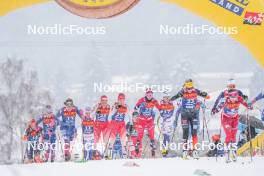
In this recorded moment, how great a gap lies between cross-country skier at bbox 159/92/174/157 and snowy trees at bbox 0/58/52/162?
36.4 inches

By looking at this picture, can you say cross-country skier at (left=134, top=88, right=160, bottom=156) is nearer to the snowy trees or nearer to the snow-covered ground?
the snow-covered ground

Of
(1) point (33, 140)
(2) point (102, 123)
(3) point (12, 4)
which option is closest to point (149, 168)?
(2) point (102, 123)

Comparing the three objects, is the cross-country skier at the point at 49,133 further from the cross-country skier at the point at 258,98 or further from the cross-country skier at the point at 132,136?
the cross-country skier at the point at 258,98

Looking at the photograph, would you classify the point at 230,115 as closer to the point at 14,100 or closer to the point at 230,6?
the point at 230,6

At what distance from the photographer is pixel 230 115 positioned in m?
4.12

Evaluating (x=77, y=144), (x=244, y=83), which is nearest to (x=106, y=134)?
(x=77, y=144)

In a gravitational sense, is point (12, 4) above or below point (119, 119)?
above

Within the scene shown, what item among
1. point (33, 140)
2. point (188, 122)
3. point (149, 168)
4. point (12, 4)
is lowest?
point (149, 168)

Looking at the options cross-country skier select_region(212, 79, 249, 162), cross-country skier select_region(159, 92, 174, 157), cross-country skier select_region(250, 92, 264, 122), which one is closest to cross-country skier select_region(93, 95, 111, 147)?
cross-country skier select_region(159, 92, 174, 157)

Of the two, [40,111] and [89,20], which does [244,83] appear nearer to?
[89,20]

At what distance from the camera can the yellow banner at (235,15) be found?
4.08m

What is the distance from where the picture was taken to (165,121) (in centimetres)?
410

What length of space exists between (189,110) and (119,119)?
581 millimetres

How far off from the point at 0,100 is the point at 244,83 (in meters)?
1.99
